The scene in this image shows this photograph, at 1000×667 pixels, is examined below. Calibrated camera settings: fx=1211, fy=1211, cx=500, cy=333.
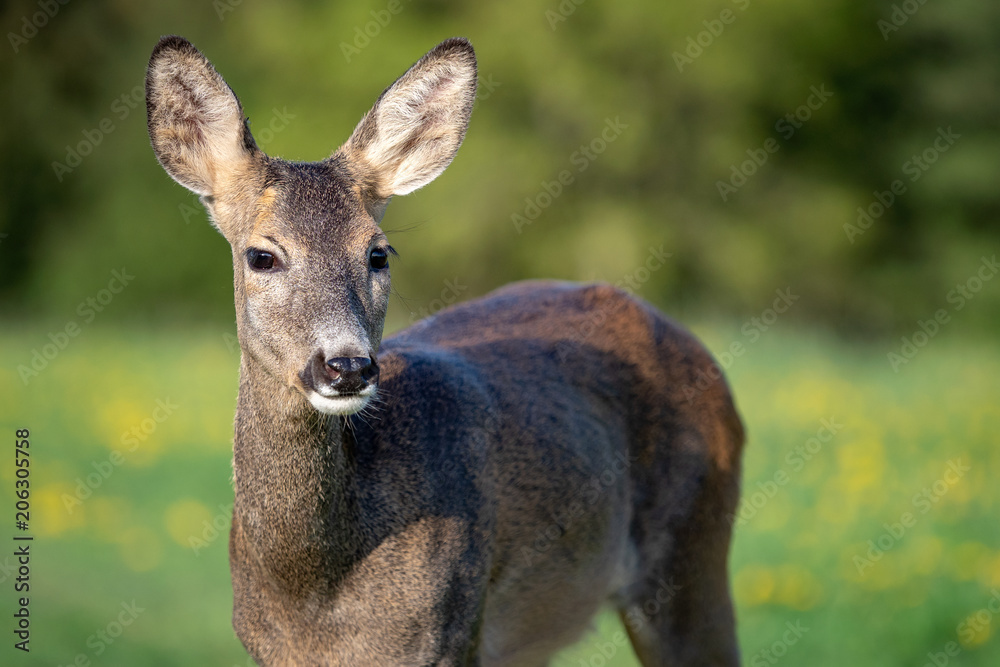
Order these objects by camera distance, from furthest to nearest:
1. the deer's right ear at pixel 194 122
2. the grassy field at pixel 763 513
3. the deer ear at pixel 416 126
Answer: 1. the grassy field at pixel 763 513
2. the deer ear at pixel 416 126
3. the deer's right ear at pixel 194 122

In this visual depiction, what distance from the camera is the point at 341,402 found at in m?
3.62

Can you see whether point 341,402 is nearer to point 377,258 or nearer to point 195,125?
point 377,258

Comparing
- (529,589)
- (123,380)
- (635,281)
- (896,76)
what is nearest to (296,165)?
(529,589)

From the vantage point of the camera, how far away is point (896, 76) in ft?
75.6

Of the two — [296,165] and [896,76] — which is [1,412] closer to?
[296,165]

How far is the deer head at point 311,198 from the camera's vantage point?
12.3 ft

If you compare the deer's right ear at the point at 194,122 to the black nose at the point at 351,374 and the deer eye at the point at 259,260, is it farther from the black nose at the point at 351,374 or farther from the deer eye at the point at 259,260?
the black nose at the point at 351,374

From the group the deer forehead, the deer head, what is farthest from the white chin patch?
the deer forehead

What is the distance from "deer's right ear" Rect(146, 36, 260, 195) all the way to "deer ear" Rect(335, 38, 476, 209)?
0.42 m

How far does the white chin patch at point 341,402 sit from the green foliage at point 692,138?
18018 millimetres

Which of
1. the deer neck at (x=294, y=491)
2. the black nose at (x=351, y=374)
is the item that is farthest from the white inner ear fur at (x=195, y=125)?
the black nose at (x=351, y=374)

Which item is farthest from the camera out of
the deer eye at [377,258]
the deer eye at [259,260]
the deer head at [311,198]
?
the deer eye at [377,258]

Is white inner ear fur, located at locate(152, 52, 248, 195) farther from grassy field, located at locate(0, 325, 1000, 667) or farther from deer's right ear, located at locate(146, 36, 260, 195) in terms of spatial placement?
grassy field, located at locate(0, 325, 1000, 667)

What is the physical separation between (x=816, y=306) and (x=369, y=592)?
20394 millimetres
